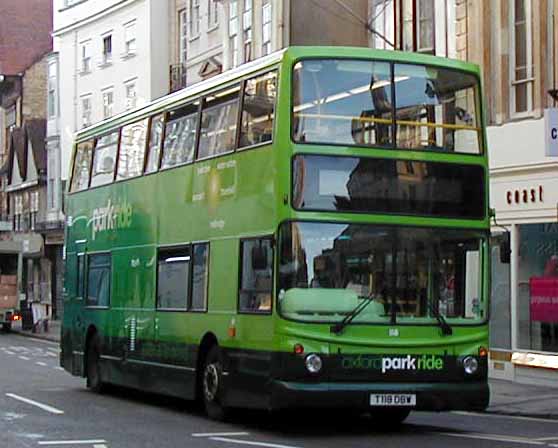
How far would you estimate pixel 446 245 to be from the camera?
15.4 meters

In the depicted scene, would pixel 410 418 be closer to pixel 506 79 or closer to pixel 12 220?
pixel 506 79

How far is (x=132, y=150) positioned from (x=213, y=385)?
196 inches

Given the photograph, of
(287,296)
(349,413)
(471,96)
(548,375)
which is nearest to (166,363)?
(349,413)

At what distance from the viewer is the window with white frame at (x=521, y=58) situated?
24.6 m

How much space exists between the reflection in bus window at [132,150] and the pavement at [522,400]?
6359 mm

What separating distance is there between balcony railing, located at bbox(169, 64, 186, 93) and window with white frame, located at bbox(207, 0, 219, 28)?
115 inches

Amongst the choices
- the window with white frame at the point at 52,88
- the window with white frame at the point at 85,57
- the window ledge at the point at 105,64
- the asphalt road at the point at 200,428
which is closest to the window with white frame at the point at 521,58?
the asphalt road at the point at 200,428

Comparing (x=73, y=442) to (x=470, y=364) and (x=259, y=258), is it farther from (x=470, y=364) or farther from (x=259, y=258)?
(x=470, y=364)

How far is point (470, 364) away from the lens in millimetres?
15352

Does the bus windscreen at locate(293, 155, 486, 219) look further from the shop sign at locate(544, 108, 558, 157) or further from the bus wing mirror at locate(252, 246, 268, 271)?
the shop sign at locate(544, 108, 558, 157)

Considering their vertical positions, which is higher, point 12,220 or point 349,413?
point 12,220

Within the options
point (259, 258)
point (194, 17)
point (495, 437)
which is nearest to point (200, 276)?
point (259, 258)

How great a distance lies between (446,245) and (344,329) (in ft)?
5.33

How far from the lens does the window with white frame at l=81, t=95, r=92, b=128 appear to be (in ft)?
186
